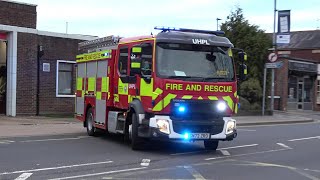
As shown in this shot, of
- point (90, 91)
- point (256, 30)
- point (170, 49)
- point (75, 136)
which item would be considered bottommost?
point (75, 136)

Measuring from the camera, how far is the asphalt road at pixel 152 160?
962 centimetres

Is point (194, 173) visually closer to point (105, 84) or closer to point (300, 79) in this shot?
point (105, 84)

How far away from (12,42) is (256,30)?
1784cm

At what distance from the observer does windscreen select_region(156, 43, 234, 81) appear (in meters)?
12.3

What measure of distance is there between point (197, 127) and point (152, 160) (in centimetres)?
160

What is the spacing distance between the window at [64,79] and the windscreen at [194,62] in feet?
46.5

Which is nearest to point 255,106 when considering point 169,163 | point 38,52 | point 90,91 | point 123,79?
point 38,52

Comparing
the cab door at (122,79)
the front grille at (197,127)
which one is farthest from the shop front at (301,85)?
the front grille at (197,127)

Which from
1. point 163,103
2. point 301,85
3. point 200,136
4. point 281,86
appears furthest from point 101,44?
point 301,85

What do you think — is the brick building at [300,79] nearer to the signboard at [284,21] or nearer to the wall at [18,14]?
the signboard at [284,21]

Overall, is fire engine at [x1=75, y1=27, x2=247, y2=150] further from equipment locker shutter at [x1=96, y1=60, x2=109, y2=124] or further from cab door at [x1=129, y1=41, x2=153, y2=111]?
equipment locker shutter at [x1=96, y1=60, x2=109, y2=124]

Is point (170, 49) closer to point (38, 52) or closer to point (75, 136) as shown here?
point (75, 136)

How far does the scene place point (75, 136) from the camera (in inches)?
669

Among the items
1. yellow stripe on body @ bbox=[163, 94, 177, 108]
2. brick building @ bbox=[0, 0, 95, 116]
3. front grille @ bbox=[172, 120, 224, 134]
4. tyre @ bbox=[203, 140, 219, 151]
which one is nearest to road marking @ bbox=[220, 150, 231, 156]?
tyre @ bbox=[203, 140, 219, 151]
